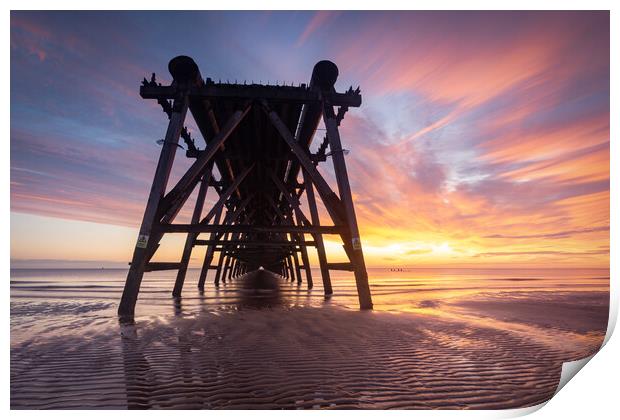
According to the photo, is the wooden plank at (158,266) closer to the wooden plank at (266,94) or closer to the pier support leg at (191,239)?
the pier support leg at (191,239)

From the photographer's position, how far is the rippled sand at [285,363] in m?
2.08

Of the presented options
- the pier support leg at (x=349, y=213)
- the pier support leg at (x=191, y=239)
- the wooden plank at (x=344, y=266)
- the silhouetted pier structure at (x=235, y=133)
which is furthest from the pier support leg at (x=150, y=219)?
the wooden plank at (x=344, y=266)

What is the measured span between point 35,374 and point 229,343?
147 cm

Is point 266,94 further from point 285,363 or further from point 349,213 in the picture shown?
point 285,363

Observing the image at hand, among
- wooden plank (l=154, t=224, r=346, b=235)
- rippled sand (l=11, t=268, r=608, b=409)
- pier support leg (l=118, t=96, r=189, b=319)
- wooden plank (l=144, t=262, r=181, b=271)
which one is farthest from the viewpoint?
wooden plank (l=154, t=224, r=346, b=235)

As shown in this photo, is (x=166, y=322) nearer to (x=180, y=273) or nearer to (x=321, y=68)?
(x=180, y=273)

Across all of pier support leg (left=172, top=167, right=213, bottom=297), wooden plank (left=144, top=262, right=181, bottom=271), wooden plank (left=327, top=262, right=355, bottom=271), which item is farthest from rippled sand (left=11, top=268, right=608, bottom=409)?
pier support leg (left=172, top=167, right=213, bottom=297)

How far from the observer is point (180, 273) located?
8.48m

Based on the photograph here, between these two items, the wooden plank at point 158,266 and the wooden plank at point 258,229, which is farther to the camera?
the wooden plank at point 258,229

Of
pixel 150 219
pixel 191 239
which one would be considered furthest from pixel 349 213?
pixel 191 239

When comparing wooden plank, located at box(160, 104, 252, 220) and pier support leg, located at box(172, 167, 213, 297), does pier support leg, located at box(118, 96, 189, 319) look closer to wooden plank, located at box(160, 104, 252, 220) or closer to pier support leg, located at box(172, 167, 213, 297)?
wooden plank, located at box(160, 104, 252, 220)

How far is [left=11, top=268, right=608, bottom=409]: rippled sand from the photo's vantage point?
2.08 metres

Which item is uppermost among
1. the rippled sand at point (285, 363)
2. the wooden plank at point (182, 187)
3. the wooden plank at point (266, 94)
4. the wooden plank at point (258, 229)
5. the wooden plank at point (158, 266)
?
the wooden plank at point (266, 94)
